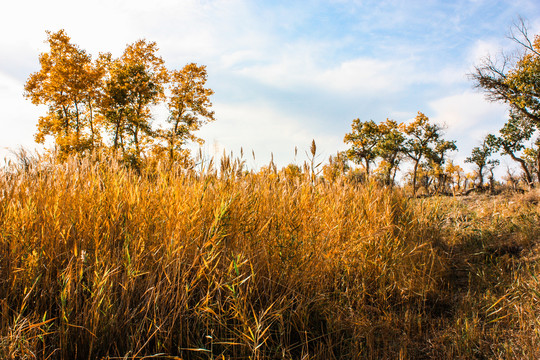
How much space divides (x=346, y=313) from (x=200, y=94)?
85.3 feet

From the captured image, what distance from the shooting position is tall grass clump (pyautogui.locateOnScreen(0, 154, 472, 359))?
4.57ft

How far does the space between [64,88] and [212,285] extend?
24.0 meters

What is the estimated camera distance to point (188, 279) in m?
1.83

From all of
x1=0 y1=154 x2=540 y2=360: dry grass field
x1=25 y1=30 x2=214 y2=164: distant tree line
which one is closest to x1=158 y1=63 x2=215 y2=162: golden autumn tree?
x1=25 y1=30 x2=214 y2=164: distant tree line

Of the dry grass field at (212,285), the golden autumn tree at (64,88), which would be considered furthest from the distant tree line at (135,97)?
the dry grass field at (212,285)

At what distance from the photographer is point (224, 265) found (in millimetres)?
1726

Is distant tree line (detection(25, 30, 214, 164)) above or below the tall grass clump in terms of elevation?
above

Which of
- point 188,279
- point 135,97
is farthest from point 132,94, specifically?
point 188,279

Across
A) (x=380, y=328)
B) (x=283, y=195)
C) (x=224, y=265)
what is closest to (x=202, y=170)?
(x=283, y=195)

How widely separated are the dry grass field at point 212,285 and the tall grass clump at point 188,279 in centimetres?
1

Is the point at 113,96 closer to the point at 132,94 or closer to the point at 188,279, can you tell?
the point at 132,94

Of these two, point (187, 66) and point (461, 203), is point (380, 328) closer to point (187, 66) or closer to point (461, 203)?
point (461, 203)

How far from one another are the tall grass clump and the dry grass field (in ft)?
0.04

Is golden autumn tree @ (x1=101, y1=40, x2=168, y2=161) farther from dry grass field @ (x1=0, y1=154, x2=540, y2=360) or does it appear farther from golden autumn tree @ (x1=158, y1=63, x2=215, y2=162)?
dry grass field @ (x1=0, y1=154, x2=540, y2=360)
